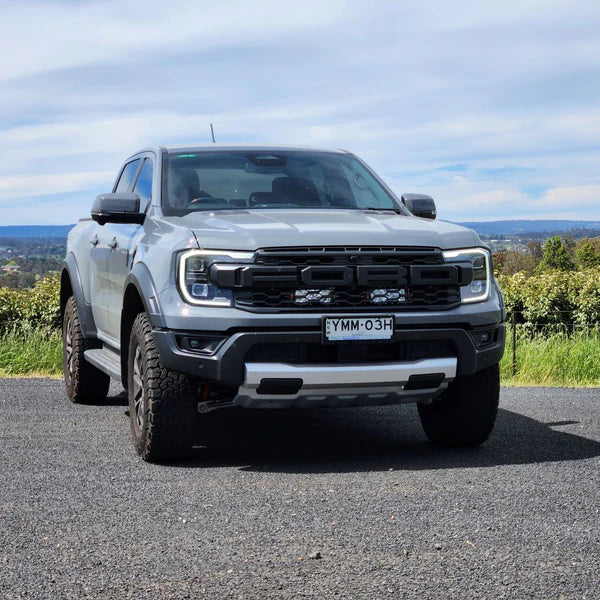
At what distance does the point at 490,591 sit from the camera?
4.00 m

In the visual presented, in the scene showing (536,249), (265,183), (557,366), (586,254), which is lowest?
(536,249)

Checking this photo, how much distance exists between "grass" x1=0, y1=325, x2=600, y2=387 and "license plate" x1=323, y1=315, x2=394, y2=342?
651 centimetres

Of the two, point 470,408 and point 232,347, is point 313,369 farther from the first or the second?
point 470,408

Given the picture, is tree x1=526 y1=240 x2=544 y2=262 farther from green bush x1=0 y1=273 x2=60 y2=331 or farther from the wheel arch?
the wheel arch

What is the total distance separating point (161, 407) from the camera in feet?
20.3

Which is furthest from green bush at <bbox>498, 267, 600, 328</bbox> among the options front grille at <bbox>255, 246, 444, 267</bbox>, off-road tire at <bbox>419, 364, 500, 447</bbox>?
front grille at <bbox>255, 246, 444, 267</bbox>

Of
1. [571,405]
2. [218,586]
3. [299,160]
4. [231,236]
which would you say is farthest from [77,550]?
[571,405]

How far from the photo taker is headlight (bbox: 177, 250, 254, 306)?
6.05 meters

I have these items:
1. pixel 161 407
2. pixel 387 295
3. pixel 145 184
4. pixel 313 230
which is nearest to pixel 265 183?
pixel 145 184

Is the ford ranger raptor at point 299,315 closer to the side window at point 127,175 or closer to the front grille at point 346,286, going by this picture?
the front grille at point 346,286

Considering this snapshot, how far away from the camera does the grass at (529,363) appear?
42.3 feet

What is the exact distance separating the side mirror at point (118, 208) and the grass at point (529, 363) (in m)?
6.25

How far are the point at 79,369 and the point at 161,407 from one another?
314 centimetres

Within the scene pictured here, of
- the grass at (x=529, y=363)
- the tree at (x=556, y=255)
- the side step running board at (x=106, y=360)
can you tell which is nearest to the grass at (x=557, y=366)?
the grass at (x=529, y=363)
